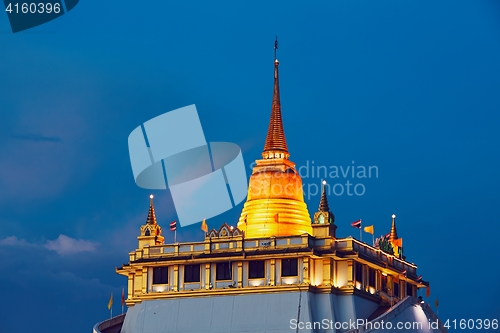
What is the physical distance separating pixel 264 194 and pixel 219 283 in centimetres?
1145

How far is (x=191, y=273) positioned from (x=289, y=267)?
8.36m

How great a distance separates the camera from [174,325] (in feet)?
363

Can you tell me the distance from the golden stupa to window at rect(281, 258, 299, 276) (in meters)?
6.63

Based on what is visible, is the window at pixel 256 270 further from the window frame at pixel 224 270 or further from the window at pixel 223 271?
the window at pixel 223 271

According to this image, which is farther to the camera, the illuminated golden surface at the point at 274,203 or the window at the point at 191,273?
the illuminated golden surface at the point at 274,203

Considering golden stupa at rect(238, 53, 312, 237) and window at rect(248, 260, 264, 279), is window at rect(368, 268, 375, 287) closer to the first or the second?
golden stupa at rect(238, 53, 312, 237)

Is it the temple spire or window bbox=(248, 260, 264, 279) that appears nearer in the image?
window bbox=(248, 260, 264, 279)

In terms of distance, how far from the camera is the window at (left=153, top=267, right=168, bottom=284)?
11294 cm

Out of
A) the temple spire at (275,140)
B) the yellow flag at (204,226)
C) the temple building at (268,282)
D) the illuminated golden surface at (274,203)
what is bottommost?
the temple building at (268,282)

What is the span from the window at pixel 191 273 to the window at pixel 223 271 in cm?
175

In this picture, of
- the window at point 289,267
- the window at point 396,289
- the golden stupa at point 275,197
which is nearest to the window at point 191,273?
the golden stupa at point 275,197

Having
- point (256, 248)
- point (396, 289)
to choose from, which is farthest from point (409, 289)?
point (256, 248)

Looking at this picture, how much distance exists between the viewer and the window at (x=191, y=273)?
111562 millimetres

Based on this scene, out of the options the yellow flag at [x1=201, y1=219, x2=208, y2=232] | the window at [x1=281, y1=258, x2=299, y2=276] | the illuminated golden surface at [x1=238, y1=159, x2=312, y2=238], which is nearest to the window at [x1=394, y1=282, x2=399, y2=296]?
the illuminated golden surface at [x1=238, y1=159, x2=312, y2=238]
